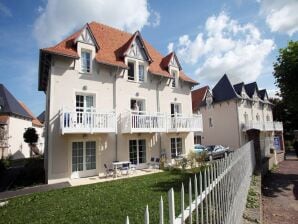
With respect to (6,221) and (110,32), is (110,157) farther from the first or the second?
(110,32)

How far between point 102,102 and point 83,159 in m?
4.26

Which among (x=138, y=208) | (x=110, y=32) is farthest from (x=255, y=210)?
(x=110, y=32)

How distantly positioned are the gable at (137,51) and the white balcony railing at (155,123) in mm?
4923

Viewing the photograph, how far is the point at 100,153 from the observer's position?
46.8 ft

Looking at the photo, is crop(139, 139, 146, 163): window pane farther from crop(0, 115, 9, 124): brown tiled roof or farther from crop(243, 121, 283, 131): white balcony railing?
crop(0, 115, 9, 124): brown tiled roof

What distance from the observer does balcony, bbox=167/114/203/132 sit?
1694 centimetres

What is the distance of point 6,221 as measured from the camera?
6.07 meters

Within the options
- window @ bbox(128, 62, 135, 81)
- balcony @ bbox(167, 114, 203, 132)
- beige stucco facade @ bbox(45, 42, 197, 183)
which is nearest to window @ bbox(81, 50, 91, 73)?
beige stucco facade @ bbox(45, 42, 197, 183)

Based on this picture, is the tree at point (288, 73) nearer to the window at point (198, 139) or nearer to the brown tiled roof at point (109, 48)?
the brown tiled roof at point (109, 48)

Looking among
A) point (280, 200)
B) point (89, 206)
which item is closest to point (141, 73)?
point (89, 206)

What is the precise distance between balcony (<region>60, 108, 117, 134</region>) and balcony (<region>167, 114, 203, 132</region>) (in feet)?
17.6

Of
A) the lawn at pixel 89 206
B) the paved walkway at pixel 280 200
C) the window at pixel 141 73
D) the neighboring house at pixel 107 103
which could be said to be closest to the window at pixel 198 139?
the neighboring house at pixel 107 103

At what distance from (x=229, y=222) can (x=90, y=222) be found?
12.1ft

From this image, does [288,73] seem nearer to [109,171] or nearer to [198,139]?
[109,171]
